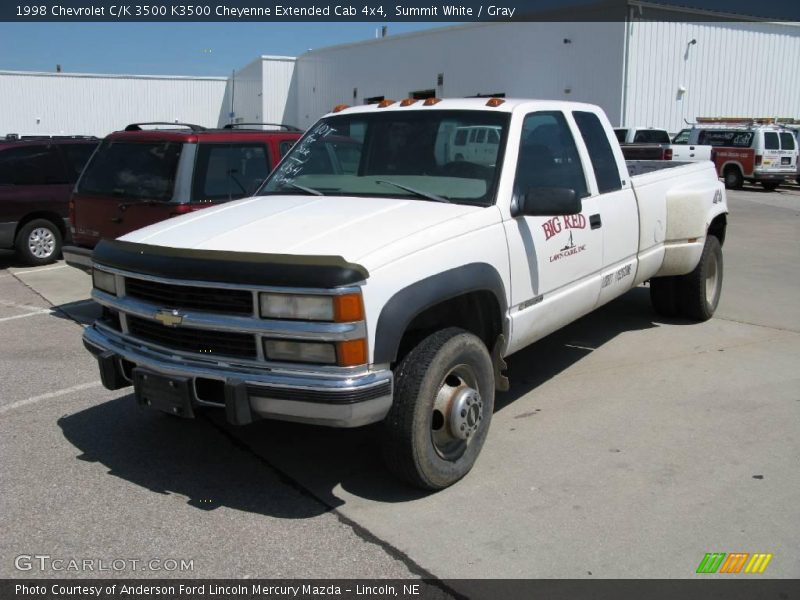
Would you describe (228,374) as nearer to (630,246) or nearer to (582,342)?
(630,246)

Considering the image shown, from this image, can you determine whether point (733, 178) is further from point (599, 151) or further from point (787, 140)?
point (599, 151)

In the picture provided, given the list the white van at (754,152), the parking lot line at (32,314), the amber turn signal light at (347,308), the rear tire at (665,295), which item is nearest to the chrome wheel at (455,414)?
the amber turn signal light at (347,308)

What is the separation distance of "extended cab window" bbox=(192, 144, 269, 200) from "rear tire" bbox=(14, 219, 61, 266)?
5269 mm

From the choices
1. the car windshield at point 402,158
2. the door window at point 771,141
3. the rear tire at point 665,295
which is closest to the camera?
the car windshield at point 402,158

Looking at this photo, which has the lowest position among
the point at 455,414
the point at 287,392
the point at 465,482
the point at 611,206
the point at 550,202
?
the point at 465,482

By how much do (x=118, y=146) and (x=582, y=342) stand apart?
4.80 m

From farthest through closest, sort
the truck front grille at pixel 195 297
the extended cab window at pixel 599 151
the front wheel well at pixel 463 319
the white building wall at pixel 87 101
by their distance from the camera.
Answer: the white building wall at pixel 87 101 < the extended cab window at pixel 599 151 < the front wheel well at pixel 463 319 < the truck front grille at pixel 195 297

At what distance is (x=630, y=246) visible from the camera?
590cm

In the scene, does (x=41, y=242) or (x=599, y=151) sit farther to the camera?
(x=41, y=242)

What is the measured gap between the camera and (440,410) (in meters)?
3.99

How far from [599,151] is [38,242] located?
8.83 m

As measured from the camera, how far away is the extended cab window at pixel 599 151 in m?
5.57

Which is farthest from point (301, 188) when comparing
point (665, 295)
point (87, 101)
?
point (87, 101)

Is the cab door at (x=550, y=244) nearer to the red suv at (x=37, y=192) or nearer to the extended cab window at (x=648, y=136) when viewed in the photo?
the red suv at (x=37, y=192)
